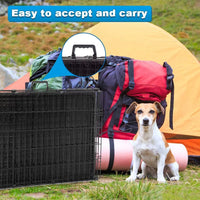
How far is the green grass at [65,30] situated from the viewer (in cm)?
1237

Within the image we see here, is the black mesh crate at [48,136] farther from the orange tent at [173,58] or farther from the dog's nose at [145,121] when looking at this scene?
the orange tent at [173,58]

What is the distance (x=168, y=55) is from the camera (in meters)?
5.59

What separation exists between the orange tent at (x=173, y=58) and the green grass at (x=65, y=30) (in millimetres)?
5345

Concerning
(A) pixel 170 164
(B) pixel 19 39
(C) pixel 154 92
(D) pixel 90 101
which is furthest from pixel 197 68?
(B) pixel 19 39

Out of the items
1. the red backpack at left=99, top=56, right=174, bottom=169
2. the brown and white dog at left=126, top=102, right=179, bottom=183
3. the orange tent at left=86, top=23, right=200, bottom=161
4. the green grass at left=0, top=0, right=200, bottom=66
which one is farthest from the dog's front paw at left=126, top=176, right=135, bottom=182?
the green grass at left=0, top=0, right=200, bottom=66

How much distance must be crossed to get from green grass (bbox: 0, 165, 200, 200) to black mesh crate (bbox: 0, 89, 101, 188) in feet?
0.31

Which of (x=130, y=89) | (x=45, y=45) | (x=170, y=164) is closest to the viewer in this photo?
(x=170, y=164)

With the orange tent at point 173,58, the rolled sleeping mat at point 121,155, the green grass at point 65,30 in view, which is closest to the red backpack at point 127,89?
the rolled sleeping mat at point 121,155

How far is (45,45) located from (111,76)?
28.4ft

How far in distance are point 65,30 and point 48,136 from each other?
38.7 ft

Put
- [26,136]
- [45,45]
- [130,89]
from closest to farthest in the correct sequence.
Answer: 1. [26,136]
2. [130,89]
3. [45,45]

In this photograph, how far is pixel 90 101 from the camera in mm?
3664

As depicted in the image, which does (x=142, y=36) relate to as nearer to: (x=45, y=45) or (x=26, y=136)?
(x=26, y=136)

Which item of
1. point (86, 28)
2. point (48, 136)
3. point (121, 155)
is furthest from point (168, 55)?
point (86, 28)
